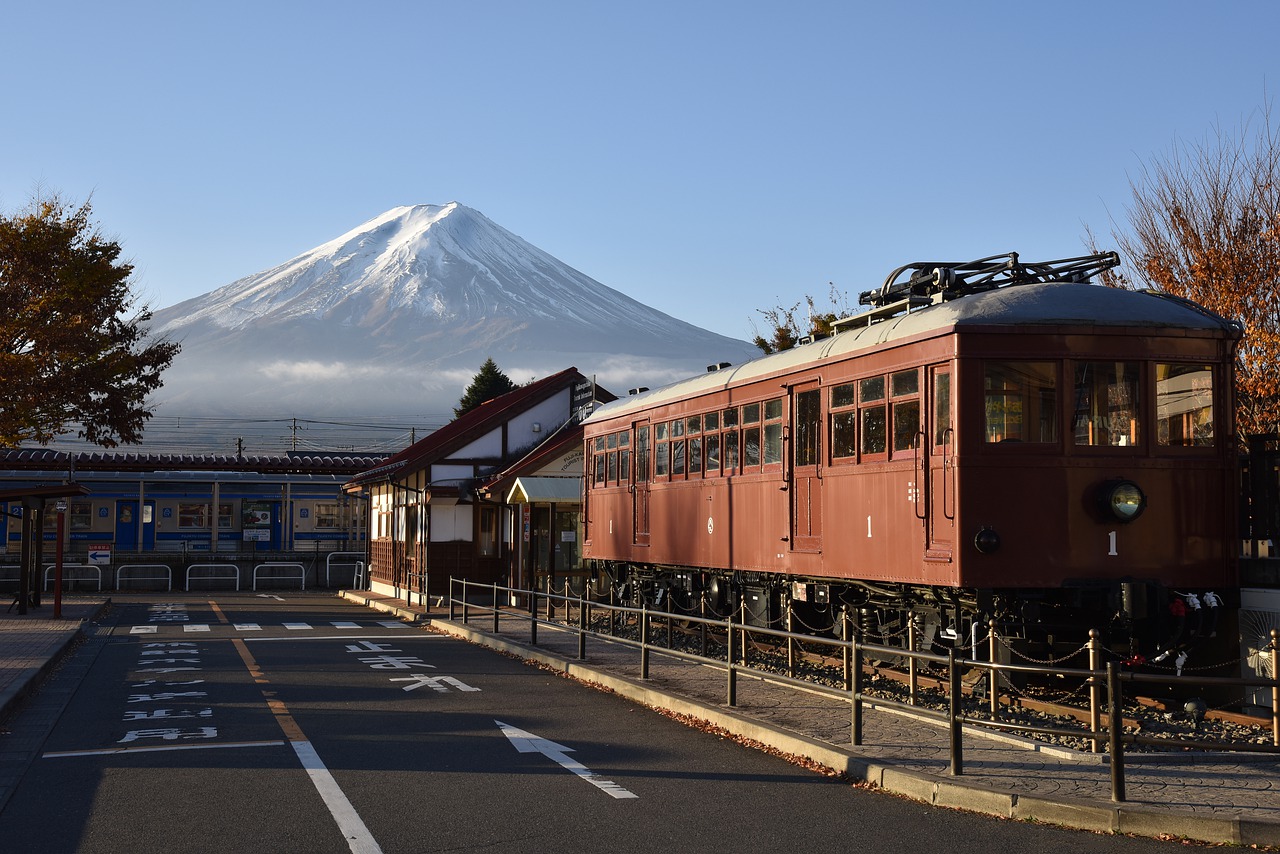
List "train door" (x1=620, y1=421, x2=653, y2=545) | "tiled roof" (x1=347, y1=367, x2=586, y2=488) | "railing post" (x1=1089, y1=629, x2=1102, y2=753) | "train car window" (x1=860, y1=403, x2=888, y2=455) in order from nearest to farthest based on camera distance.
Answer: "railing post" (x1=1089, y1=629, x2=1102, y2=753) → "train car window" (x1=860, y1=403, x2=888, y2=455) → "train door" (x1=620, y1=421, x2=653, y2=545) → "tiled roof" (x1=347, y1=367, x2=586, y2=488)

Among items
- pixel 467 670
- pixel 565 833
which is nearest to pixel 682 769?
pixel 565 833

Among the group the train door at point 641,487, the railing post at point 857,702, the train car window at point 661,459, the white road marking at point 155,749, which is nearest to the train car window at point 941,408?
the railing post at point 857,702

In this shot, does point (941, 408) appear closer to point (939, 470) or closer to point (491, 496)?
point (939, 470)

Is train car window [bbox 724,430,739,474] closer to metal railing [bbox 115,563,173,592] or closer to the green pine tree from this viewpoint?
metal railing [bbox 115,563,173,592]

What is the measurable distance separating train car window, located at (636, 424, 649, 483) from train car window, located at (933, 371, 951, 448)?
28.4 feet

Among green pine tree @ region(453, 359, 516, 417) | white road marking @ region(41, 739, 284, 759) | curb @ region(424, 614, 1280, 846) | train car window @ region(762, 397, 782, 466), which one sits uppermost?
green pine tree @ region(453, 359, 516, 417)

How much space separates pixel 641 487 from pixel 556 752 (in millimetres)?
10766

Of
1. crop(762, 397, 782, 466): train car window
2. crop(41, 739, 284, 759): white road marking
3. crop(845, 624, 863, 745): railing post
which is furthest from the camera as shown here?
crop(762, 397, 782, 466): train car window

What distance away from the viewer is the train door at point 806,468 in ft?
47.8

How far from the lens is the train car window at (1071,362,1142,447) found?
12.1m

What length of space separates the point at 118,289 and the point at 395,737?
23413 millimetres

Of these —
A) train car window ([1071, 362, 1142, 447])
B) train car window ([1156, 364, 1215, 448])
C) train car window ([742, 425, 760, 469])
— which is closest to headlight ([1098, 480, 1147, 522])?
train car window ([1071, 362, 1142, 447])

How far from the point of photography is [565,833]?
7.39 meters

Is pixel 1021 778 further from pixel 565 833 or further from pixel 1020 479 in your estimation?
pixel 1020 479
